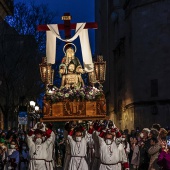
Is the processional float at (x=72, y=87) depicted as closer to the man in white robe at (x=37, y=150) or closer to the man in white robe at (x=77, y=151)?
the man in white robe at (x=77, y=151)

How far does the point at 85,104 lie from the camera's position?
22.3 metres

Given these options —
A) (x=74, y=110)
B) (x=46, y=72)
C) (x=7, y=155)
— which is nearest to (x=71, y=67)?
(x=46, y=72)

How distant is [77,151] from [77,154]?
0.09 m

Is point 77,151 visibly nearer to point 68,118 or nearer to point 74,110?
point 68,118

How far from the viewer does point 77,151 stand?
17578mm

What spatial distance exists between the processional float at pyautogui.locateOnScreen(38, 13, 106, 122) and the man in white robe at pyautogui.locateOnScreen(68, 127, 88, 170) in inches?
170

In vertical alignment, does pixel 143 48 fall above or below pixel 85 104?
above

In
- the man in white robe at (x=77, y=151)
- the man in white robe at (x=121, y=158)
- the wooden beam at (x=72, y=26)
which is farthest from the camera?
the wooden beam at (x=72, y=26)

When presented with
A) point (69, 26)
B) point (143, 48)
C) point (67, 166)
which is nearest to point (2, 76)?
point (143, 48)

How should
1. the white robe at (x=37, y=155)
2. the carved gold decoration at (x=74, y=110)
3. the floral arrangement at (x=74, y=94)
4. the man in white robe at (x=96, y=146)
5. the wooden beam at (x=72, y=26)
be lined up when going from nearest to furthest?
the white robe at (x=37, y=155)
the man in white robe at (x=96, y=146)
the carved gold decoration at (x=74, y=110)
the floral arrangement at (x=74, y=94)
the wooden beam at (x=72, y=26)

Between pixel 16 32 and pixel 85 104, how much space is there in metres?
23.0

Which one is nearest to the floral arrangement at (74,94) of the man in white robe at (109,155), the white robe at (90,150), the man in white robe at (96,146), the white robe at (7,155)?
the white robe at (90,150)

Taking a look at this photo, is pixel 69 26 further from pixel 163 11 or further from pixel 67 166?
pixel 163 11

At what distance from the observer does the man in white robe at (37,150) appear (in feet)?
56.3
